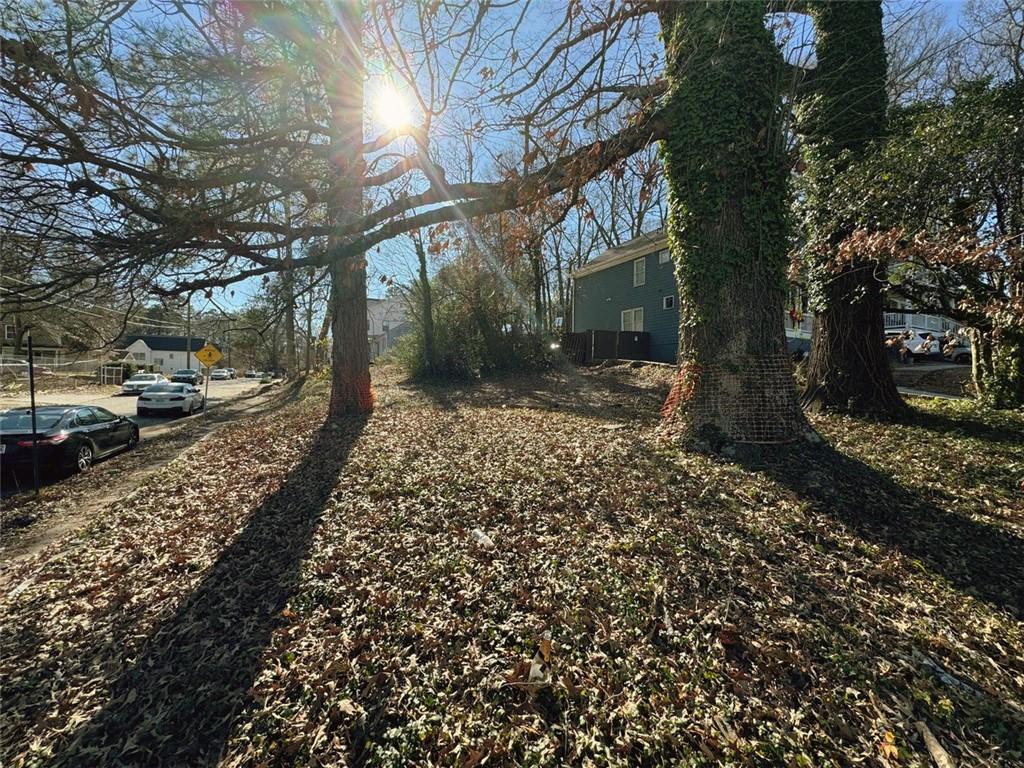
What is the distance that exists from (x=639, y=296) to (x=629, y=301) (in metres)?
0.75

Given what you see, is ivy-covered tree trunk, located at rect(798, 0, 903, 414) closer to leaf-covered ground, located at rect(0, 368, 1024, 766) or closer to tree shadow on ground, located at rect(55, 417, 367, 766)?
leaf-covered ground, located at rect(0, 368, 1024, 766)

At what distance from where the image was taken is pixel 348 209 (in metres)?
6.74

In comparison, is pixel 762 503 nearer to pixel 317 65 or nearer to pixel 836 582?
pixel 836 582

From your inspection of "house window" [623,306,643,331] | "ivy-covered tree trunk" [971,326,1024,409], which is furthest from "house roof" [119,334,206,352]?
"ivy-covered tree trunk" [971,326,1024,409]

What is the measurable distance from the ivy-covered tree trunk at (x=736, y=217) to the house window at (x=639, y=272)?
1642cm

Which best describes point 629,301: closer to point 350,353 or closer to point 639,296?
point 639,296

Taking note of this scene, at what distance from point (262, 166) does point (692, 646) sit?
237 inches

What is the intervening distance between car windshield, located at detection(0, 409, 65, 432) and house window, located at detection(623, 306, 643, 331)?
65.4 ft

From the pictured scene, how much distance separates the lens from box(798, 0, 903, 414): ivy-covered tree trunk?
6.78 metres

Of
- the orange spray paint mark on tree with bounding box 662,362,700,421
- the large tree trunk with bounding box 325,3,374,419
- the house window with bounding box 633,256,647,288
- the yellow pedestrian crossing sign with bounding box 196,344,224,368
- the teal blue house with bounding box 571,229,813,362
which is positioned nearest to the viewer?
the large tree trunk with bounding box 325,3,374,419

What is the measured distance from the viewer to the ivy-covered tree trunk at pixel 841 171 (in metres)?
6.78

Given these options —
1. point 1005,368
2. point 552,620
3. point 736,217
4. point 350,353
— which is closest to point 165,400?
point 350,353

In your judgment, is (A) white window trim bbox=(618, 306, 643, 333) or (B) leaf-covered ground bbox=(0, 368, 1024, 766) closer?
(B) leaf-covered ground bbox=(0, 368, 1024, 766)

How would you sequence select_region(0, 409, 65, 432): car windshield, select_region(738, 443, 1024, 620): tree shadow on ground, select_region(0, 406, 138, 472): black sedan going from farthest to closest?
select_region(0, 409, 65, 432): car windshield, select_region(0, 406, 138, 472): black sedan, select_region(738, 443, 1024, 620): tree shadow on ground
